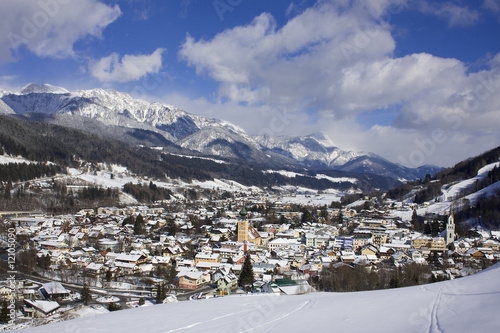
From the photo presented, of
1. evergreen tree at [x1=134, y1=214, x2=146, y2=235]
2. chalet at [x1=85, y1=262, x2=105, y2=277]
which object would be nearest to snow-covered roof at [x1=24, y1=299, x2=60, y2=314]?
chalet at [x1=85, y1=262, x2=105, y2=277]

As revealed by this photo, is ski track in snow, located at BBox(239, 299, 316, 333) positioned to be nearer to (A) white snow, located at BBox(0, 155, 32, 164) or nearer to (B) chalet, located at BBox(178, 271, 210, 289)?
(B) chalet, located at BBox(178, 271, 210, 289)

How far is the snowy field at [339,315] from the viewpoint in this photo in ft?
17.2

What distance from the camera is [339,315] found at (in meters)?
6.62

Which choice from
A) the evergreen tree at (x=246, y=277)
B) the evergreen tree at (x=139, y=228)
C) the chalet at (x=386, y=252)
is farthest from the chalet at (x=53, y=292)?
the chalet at (x=386, y=252)

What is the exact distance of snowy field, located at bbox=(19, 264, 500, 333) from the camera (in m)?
5.25

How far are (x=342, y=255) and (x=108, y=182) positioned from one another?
48.6 m

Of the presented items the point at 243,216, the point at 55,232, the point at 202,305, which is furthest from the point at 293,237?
the point at 202,305

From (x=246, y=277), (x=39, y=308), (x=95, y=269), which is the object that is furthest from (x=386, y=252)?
(x=39, y=308)

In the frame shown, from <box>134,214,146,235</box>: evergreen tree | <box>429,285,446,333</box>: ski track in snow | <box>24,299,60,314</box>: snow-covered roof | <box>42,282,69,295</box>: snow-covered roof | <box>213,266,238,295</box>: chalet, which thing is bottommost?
<box>213,266,238,295</box>: chalet

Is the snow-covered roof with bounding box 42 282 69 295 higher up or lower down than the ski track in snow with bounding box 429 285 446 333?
lower down

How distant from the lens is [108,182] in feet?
207

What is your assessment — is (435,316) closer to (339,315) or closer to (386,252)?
(339,315)

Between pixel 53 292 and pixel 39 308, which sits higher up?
pixel 53 292

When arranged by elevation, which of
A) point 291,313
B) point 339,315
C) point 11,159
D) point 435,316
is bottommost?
point 291,313
